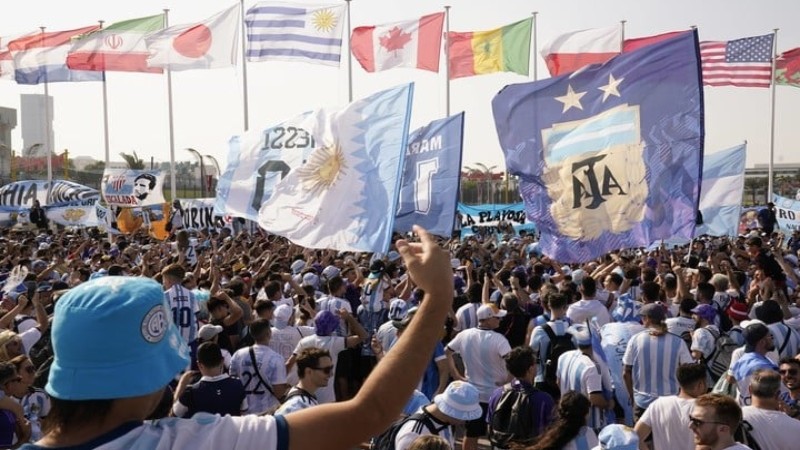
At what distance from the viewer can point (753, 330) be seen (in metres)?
6.33

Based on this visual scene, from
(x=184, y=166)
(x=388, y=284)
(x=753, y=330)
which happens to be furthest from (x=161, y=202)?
(x=184, y=166)

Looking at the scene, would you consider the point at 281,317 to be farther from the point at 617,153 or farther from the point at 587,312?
the point at 617,153

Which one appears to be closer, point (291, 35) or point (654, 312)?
point (654, 312)

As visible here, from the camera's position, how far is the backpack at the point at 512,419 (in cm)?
570

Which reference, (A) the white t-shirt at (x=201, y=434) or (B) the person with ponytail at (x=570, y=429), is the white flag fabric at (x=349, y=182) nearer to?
(B) the person with ponytail at (x=570, y=429)

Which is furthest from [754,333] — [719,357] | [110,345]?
[110,345]

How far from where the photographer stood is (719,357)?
771 cm

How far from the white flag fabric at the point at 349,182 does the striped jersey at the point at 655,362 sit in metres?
3.81

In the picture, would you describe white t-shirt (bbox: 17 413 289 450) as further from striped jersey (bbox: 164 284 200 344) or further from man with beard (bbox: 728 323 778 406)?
striped jersey (bbox: 164 284 200 344)

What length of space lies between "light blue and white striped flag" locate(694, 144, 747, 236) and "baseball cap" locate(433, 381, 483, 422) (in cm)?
1286

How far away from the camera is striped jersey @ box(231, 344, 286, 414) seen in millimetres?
6992

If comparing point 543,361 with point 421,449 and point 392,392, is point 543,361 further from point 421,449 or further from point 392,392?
point 392,392

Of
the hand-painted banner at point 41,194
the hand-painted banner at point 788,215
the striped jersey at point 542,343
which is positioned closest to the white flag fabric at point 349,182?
the striped jersey at point 542,343

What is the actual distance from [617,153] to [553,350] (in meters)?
2.84
